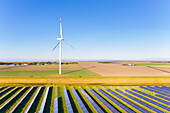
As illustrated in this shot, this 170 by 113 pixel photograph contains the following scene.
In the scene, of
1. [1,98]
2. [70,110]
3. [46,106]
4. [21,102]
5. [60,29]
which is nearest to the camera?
[70,110]

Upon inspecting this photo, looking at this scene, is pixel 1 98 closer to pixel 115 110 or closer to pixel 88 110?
pixel 88 110

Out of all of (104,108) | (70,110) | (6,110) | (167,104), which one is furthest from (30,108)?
(167,104)

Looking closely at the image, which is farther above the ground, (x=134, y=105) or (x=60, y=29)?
→ (x=60, y=29)

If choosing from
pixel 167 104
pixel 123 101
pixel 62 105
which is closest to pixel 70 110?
pixel 62 105

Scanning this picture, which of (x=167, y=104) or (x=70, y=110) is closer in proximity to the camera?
(x=70, y=110)

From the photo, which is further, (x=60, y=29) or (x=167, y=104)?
(x=60, y=29)

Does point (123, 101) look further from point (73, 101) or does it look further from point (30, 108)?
point (30, 108)

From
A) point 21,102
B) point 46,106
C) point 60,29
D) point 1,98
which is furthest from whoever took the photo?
point 60,29

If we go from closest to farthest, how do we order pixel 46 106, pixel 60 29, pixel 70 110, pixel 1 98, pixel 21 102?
pixel 70 110 → pixel 46 106 → pixel 21 102 → pixel 1 98 → pixel 60 29

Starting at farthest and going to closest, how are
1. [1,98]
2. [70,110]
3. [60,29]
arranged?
[60,29] → [1,98] → [70,110]
